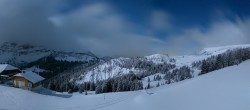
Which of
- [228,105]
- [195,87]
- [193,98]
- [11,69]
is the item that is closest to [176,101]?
[193,98]

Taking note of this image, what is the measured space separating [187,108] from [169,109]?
1664 mm

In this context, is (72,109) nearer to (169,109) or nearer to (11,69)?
(169,109)

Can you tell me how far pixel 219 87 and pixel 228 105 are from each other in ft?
17.3

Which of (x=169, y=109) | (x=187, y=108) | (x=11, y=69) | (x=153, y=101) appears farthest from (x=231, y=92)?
(x=11, y=69)

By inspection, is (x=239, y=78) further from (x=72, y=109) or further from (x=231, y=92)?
(x=72, y=109)

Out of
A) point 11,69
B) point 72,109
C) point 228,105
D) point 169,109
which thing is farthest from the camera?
point 11,69

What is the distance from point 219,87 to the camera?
75.3 feet

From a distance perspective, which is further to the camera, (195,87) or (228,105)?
(195,87)

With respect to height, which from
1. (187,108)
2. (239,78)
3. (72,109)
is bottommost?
(72,109)

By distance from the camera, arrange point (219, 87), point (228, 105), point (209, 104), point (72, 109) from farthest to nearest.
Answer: point (72, 109) → point (219, 87) → point (209, 104) → point (228, 105)

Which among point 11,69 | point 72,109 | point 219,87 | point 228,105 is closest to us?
point 228,105

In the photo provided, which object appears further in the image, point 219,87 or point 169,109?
point 219,87

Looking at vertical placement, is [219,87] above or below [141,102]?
above

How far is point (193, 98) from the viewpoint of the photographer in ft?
73.0
